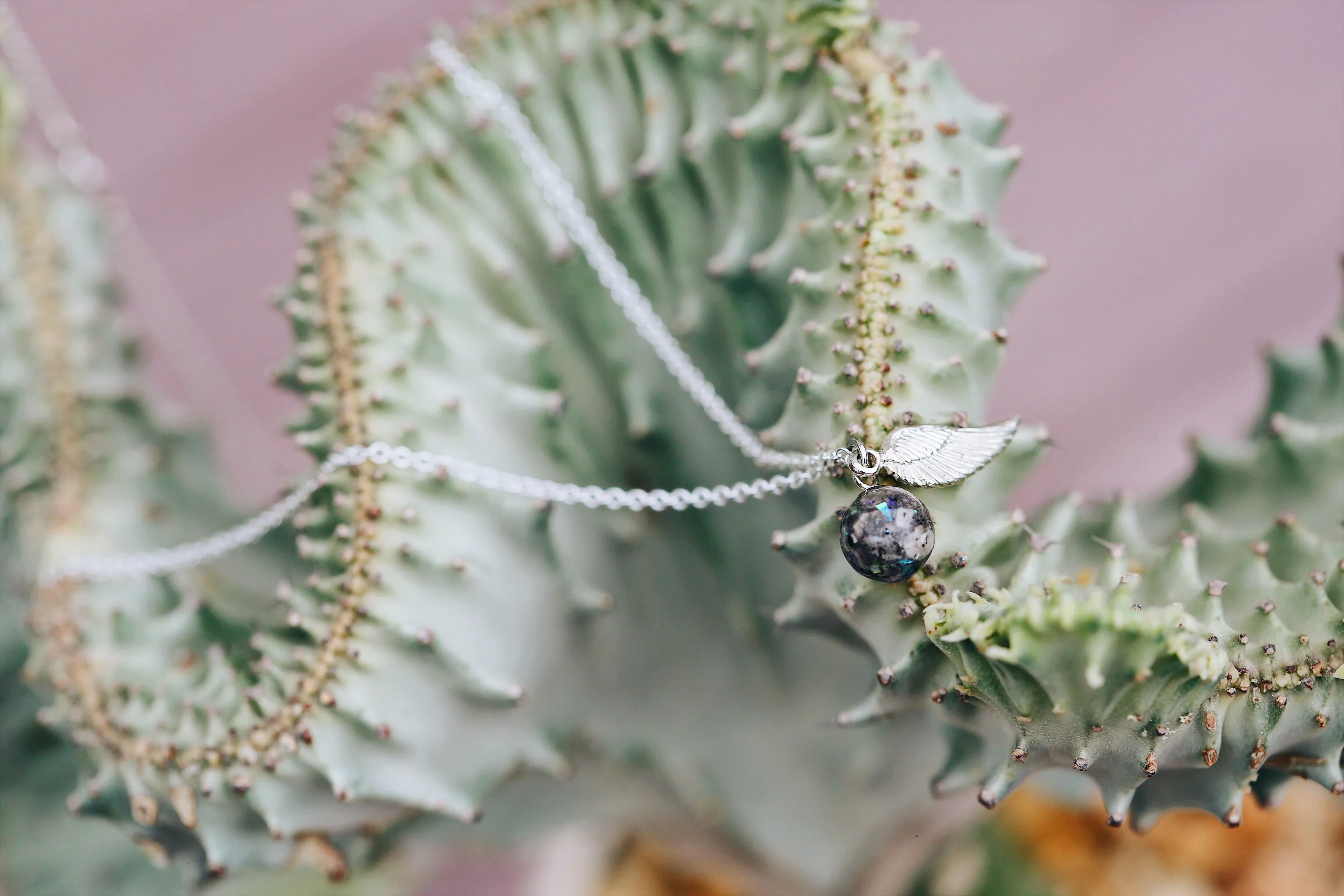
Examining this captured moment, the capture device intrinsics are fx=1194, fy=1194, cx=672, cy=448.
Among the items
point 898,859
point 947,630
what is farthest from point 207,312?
point 947,630

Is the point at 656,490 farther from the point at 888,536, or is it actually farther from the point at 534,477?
the point at 888,536

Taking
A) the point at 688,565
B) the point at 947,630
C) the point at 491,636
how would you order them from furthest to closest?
the point at 688,565
the point at 491,636
the point at 947,630

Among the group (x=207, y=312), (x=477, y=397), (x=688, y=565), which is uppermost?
(x=207, y=312)

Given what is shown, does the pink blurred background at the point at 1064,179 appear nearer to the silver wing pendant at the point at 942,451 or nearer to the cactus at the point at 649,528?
the cactus at the point at 649,528

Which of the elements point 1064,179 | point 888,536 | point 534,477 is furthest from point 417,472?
point 1064,179

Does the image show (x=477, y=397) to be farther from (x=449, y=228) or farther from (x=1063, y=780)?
(x=1063, y=780)

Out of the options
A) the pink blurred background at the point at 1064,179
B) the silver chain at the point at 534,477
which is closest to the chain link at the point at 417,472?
the silver chain at the point at 534,477

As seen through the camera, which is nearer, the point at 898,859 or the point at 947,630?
the point at 947,630

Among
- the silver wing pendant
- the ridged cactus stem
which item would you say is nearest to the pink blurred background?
the ridged cactus stem
